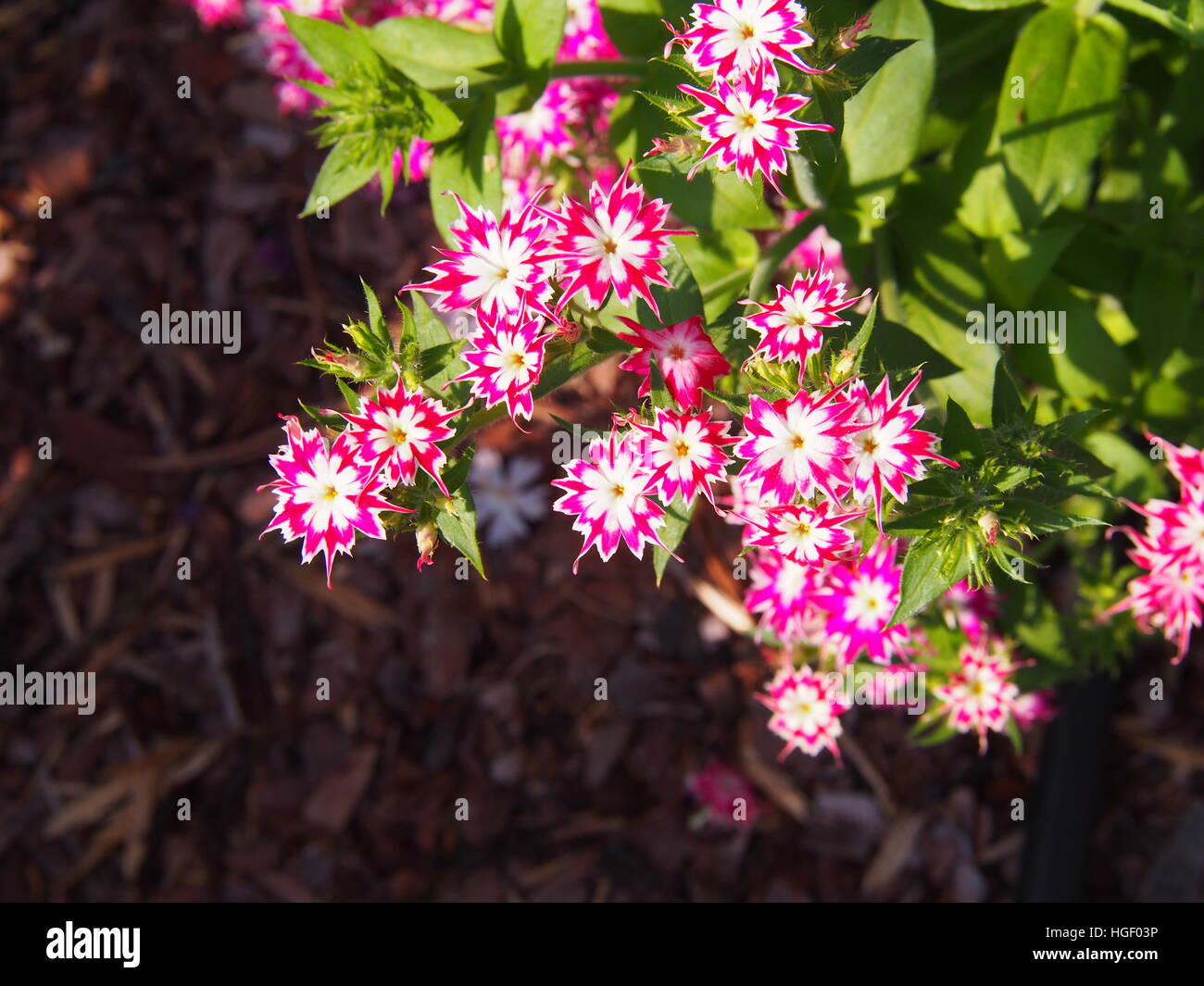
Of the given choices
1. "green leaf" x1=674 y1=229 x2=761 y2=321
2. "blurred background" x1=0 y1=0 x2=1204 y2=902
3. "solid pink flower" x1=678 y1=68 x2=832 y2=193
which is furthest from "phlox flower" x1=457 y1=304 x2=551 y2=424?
"blurred background" x1=0 y1=0 x2=1204 y2=902

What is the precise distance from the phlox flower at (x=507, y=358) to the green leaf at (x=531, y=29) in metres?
0.75

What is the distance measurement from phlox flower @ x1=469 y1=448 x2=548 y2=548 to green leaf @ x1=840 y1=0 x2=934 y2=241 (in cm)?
166

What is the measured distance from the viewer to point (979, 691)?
228cm

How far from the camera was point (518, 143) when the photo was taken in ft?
8.61

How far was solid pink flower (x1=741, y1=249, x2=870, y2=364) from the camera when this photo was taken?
1620 millimetres

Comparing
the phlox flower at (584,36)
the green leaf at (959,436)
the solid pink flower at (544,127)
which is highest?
the phlox flower at (584,36)

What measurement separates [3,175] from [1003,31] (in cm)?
369

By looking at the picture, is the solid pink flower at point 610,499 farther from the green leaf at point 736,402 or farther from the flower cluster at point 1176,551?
the flower cluster at point 1176,551

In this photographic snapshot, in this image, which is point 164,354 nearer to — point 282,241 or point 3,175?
point 282,241

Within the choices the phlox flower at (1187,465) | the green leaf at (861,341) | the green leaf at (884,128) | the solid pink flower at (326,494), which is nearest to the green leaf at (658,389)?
the green leaf at (861,341)

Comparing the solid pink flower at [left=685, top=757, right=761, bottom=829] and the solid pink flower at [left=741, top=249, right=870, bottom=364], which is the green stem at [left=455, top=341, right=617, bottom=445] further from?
the solid pink flower at [left=685, top=757, right=761, bottom=829]

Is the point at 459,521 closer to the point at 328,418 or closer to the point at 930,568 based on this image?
the point at 328,418

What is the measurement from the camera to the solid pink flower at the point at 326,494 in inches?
64.7
